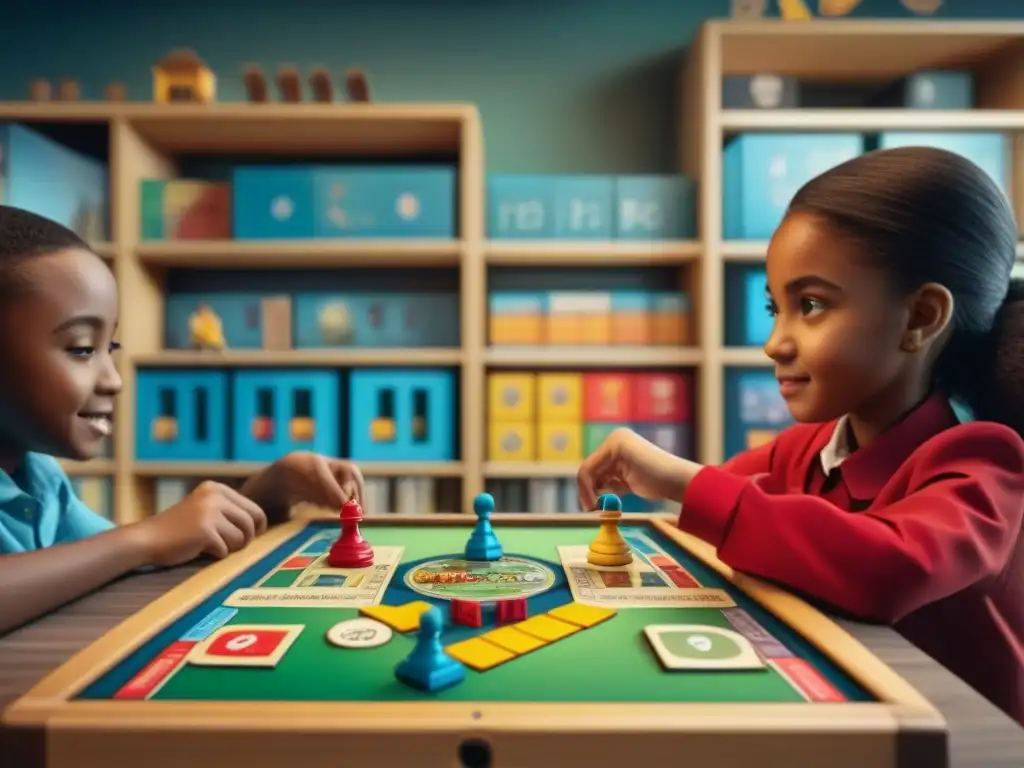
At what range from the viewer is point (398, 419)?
6.94ft

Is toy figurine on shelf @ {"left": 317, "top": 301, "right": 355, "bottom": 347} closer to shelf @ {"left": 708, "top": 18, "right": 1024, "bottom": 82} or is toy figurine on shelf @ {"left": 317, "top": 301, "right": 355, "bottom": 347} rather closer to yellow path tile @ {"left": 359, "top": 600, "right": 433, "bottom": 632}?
shelf @ {"left": 708, "top": 18, "right": 1024, "bottom": 82}

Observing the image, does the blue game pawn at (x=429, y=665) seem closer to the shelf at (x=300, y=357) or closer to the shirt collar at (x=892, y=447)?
the shirt collar at (x=892, y=447)

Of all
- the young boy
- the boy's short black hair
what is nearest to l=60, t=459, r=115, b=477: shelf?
the young boy

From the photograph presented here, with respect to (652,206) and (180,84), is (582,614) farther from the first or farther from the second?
(180,84)

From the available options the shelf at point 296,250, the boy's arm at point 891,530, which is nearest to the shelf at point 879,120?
the shelf at point 296,250

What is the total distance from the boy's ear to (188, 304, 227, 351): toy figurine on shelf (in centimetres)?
185

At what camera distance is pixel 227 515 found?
0.81 meters

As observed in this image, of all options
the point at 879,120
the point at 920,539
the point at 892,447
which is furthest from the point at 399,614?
the point at 879,120

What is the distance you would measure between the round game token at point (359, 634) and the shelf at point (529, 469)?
152cm

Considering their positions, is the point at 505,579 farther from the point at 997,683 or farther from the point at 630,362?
the point at 630,362

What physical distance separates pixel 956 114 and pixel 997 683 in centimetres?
183

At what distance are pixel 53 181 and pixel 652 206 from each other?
5.34 feet

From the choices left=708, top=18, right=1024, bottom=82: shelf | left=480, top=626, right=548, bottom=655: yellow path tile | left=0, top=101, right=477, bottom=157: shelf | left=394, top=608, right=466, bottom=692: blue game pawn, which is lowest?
left=480, top=626, right=548, bottom=655: yellow path tile

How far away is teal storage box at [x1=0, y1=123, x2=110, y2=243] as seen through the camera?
6.39 feet
